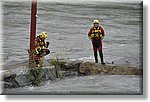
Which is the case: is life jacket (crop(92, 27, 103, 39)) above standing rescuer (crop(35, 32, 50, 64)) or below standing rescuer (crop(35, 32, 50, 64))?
above

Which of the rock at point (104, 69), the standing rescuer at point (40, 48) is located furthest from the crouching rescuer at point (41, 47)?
the rock at point (104, 69)

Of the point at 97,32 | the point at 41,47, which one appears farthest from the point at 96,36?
the point at 41,47

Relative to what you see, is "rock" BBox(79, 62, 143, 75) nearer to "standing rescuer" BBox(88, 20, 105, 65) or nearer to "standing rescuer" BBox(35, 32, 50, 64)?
"standing rescuer" BBox(88, 20, 105, 65)

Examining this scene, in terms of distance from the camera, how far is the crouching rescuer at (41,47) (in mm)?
2014

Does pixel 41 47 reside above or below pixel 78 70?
above

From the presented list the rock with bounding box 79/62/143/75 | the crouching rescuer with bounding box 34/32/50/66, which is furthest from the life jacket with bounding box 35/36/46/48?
the rock with bounding box 79/62/143/75

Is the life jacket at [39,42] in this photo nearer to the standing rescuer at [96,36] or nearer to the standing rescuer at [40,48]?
the standing rescuer at [40,48]

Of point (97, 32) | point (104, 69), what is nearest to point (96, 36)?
point (97, 32)

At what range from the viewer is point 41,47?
79.6 inches

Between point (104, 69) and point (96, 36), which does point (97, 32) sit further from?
point (104, 69)

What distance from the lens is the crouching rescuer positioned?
6.61ft

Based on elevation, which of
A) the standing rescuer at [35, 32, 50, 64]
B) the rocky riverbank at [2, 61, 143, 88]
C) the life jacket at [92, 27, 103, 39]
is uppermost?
the life jacket at [92, 27, 103, 39]

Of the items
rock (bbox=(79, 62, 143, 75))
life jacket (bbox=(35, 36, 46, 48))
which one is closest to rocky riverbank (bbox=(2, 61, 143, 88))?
rock (bbox=(79, 62, 143, 75))

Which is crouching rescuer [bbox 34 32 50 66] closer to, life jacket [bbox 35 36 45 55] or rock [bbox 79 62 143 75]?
life jacket [bbox 35 36 45 55]
